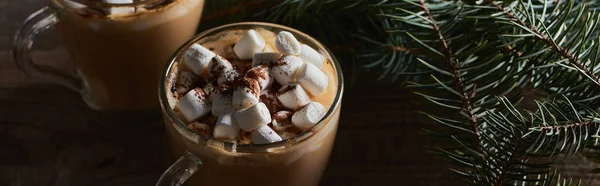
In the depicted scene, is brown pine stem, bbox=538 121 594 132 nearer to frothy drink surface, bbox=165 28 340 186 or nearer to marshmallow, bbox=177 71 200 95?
frothy drink surface, bbox=165 28 340 186

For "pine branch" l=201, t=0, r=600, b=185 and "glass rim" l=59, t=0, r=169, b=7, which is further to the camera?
"glass rim" l=59, t=0, r=169, b=7

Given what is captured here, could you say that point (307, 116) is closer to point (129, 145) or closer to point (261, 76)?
point (261, 76)

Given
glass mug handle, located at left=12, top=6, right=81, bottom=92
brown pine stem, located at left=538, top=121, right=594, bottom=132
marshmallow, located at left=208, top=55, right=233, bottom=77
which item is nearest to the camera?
brown pine stem, located at left=538, top=121, right=594, bottom=132

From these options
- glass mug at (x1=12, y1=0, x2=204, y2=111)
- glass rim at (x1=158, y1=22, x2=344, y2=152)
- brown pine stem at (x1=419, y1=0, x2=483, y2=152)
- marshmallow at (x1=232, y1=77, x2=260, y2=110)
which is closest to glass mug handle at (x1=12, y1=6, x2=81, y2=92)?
glass mug at (x1=12, y1=0, x2=204, y2=111)

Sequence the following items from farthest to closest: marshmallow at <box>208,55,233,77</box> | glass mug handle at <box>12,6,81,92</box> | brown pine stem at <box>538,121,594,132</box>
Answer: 1. glass mug handle at <box>12,6,81,92</box>
2. marshmallow at <box>208,55,233,77</box>
3. brown pine stem at <box>538,121,594,132</box>

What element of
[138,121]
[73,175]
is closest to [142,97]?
[138,121]

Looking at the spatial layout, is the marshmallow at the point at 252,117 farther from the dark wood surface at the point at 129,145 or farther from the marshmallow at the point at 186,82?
the dark wood surface at the point at 129,145

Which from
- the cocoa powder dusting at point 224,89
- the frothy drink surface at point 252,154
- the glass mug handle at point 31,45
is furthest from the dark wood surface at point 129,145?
the cocoa powder dusting at point 224,89

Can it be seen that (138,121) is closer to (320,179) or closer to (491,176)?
(320,179)

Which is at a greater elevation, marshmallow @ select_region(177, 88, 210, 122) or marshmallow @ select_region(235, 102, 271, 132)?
marshmallow @ select_region(235, 102, 271, 132)
